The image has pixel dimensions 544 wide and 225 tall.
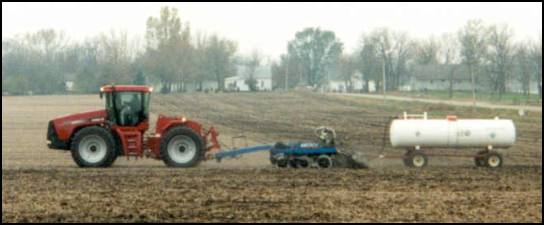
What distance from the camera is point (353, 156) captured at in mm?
22641

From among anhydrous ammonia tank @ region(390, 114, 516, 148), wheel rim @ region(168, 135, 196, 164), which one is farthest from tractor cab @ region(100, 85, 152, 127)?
anhydrous ammonia tank @ region(390, 114, 516, 148)

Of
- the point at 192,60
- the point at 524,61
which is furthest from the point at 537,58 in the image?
the point at 192,60

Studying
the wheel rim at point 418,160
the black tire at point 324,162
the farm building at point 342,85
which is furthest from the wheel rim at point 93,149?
the farm building at point 342,85

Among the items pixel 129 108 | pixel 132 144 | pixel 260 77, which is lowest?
pixel 132 144

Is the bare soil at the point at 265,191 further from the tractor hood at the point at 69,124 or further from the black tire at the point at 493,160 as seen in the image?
the tractor hood at the point at 69,124

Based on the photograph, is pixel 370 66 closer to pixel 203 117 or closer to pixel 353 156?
pixel 203 117

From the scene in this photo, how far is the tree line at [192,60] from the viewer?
5888 centimetres

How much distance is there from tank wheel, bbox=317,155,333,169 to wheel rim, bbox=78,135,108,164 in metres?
Result: 5.28

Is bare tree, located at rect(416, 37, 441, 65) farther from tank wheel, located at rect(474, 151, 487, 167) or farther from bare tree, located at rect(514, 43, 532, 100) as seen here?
tank wheel, located at rect(474, 151, 487, 167)

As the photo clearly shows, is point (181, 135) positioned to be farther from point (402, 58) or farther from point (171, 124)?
point (402, 58)

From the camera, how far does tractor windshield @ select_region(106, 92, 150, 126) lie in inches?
917

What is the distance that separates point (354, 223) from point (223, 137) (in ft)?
74.6

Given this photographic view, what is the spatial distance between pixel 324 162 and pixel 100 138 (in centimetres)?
557

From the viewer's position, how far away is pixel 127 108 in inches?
918
